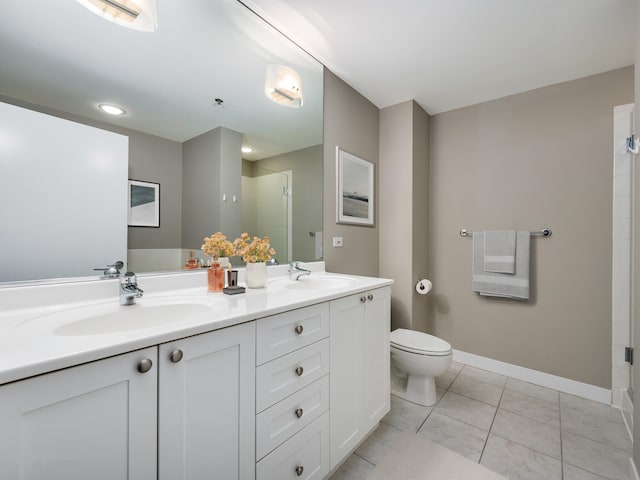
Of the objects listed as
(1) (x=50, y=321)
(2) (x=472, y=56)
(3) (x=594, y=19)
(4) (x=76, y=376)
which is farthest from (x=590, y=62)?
(1) (x=50, y=321)

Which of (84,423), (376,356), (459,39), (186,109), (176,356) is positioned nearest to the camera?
(84,423)

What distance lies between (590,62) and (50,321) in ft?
10.5

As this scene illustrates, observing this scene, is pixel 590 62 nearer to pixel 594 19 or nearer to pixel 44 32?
pixel 594 19

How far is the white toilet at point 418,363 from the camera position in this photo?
5.95ft

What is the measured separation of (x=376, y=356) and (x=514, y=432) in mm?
959

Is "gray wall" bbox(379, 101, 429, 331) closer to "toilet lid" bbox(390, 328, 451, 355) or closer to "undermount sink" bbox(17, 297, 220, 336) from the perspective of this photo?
"toilet lid" bbox(390, 328, 451, 355)

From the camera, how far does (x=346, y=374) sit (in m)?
1.35

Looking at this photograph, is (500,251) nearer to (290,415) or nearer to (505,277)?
(505,277)

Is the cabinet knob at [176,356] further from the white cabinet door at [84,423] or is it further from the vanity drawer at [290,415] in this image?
the vanity drawer at [290,415]

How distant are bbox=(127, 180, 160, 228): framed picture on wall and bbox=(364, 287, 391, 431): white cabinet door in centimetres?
112

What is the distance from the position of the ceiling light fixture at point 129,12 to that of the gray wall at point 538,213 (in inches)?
93.7

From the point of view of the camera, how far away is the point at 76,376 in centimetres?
59

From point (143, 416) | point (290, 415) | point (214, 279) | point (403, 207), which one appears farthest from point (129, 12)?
point (403, 207)

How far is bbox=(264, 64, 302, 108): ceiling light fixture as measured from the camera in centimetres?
168
